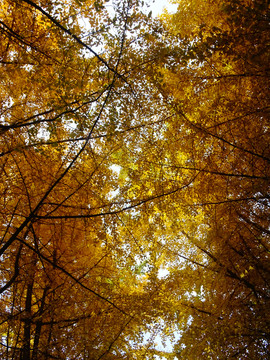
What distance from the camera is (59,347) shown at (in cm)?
417

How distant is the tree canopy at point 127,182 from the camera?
345 centimetres

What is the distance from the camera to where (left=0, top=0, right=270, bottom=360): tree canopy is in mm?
3449

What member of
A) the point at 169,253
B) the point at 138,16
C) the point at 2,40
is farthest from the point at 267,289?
the point at 2,40

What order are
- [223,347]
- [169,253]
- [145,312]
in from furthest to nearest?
[169,253] < [223,347] < [145,312]

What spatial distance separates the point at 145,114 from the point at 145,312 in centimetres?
350

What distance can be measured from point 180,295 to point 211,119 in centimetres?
434

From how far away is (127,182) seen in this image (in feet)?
15.9

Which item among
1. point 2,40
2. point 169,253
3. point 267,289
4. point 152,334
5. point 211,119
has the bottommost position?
point 152,334

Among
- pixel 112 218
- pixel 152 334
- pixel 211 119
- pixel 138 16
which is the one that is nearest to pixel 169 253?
pixel 152 334

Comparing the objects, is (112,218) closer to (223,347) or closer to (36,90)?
(36,90)

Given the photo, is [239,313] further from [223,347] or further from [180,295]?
[180,295]

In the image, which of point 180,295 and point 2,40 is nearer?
point 2,40

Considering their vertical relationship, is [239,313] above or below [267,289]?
below

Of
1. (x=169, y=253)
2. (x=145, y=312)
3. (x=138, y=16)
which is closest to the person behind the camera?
(x=138, y=16)
